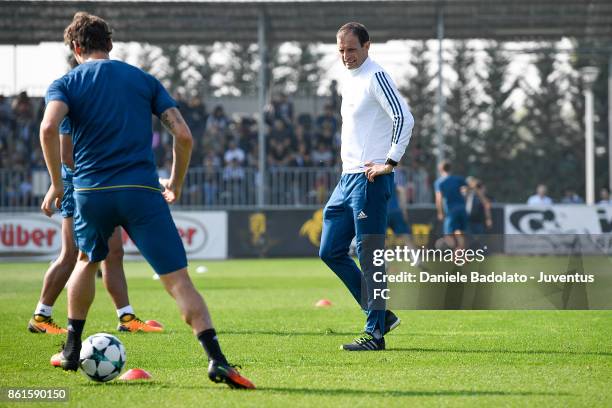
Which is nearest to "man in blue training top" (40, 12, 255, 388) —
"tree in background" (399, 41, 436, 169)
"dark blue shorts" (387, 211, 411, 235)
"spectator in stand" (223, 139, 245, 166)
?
"dark blue shorts" (387, 211, 411, 235)

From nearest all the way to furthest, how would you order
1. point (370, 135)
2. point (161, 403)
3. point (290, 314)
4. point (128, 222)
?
point (161, 403)
point (128, 222)
point (370, 135)
point (290, 314)

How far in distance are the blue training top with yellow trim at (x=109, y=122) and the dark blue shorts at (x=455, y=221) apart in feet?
55.1

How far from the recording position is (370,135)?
875 cm

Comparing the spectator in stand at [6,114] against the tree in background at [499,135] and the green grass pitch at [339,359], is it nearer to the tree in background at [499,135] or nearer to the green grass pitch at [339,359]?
the green grass pitch at [339,359]

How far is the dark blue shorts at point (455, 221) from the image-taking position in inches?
904

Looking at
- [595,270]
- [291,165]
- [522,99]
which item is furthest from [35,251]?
[522,99]

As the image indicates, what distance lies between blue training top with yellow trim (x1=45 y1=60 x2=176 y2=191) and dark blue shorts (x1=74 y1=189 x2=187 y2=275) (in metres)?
0.06

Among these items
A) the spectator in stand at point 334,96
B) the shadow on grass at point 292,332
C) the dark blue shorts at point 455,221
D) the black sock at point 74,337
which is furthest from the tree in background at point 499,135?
the black sock at point 74,337

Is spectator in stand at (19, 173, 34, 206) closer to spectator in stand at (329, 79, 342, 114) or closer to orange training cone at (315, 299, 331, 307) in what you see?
spectator in stand at (329, 79, 342, 114)

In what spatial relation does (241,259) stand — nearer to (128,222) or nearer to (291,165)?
(291,165)

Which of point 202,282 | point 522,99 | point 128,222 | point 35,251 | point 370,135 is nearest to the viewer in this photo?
point 128,222

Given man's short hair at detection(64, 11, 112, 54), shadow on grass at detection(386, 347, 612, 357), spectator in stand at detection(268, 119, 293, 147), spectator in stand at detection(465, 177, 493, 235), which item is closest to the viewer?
man's short hair at detection(64, 11, 112, 54)

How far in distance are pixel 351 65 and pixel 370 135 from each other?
1.89 ft

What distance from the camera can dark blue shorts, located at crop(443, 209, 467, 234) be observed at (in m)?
23.0
